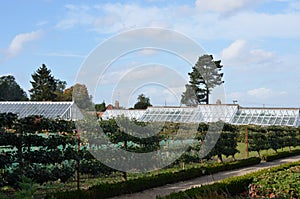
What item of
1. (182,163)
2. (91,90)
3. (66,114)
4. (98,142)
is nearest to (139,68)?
(91,90)

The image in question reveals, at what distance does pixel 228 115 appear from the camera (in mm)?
29688

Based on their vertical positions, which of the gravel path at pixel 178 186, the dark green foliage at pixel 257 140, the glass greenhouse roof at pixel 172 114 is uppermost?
the glass greenhouse roof at pixel 172 114

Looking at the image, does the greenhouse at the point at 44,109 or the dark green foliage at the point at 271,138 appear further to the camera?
the greenhouse at the point at 44,109

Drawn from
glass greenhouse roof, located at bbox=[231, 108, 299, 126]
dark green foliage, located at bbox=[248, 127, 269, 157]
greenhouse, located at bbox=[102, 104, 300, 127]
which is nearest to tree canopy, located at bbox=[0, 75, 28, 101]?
greenhouse, located at bbox=[102, 104, 300, 127]

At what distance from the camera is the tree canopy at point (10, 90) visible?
5427 cm

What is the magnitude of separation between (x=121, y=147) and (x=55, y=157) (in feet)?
6.88

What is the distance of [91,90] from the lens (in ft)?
28.3

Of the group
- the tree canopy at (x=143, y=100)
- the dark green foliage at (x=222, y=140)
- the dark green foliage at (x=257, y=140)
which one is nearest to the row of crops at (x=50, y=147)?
the dark green foliage at (x=222, y=140)

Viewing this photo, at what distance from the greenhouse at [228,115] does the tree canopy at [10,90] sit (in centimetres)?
2991

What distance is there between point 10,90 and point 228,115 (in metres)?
37.0

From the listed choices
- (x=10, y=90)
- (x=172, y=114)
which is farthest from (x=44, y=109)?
(x=10, y=90)

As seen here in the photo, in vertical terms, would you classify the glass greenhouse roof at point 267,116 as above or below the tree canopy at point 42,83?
below

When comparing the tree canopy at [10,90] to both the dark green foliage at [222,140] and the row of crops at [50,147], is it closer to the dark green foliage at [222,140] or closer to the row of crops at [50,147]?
the dark green foliage at [222,140]

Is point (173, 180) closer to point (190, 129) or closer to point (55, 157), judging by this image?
point (55, 157)
